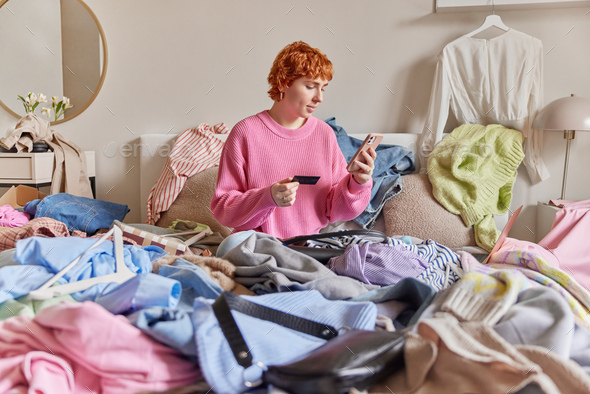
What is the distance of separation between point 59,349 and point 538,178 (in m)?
2.23

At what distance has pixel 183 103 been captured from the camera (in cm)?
262

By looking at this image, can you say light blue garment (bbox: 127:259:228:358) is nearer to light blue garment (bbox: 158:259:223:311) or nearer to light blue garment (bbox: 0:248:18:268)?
light blue garment (bbox: 158:259:223:311)

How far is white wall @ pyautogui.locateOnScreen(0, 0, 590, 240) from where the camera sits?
87.3 inches

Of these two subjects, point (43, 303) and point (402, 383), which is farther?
point (43, 303)

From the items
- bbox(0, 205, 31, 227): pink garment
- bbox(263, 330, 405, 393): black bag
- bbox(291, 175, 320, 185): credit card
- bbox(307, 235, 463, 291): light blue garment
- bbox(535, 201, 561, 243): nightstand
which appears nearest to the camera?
bbox(263, 330, 405, 393): black bag

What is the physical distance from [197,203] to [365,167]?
1.13m

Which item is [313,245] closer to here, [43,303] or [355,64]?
[43,303]

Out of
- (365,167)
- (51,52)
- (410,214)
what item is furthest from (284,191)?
(51,52)

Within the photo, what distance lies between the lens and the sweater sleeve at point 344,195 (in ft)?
4.63

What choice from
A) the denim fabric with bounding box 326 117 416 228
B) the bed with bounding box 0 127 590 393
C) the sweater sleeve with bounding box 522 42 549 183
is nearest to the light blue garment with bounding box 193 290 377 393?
the bed with bounding box 0 127 590 393

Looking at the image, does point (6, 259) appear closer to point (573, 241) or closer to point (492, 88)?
point (573, 241)

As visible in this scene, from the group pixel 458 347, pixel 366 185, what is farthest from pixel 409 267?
pixel 366 185

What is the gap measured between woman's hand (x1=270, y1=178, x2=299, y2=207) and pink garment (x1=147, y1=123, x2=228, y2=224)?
3.48ft

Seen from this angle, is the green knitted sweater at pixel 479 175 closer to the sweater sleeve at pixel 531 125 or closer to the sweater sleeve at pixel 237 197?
the sweater sleeve at pixel 531 125
